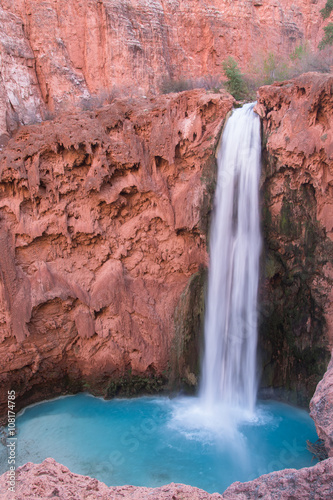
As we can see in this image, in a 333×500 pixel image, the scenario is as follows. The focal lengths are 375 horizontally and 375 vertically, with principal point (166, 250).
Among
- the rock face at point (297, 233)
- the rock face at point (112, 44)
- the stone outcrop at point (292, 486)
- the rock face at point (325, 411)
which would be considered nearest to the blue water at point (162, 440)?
the rock face at point (297, 233)

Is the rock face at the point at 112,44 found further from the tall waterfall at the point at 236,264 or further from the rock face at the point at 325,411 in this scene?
the rock face at the point at 325,411

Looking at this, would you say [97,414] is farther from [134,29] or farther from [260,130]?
[134,29]

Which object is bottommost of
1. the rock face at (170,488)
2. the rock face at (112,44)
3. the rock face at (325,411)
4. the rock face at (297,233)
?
the rock face at (170,488)

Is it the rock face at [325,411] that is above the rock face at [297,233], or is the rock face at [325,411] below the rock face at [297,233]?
below

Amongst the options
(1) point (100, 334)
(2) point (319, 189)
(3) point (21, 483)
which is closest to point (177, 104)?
(2) point (319, 189)

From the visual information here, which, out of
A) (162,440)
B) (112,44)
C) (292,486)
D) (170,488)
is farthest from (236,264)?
(112,44)

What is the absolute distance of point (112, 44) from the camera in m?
11.8

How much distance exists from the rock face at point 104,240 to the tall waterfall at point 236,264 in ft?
1.23

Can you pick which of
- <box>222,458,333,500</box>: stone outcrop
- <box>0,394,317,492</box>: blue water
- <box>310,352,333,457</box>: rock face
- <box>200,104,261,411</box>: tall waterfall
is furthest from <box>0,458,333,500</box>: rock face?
<box>200,104,261,411</box>: tall waterfall

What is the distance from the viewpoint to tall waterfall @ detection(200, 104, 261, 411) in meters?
8.54

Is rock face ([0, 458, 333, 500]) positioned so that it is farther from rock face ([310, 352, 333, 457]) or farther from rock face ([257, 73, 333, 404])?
rock face ([257, 73, 333, 404])

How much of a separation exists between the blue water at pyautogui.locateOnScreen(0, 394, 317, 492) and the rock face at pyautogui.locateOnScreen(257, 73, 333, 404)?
1.20m

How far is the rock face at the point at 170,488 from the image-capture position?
2.89 m

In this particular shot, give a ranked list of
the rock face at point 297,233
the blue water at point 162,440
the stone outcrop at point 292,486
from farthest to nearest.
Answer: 1. the rock face at point 297,233
2. the blue water at point 162,440
3. the stone outcrop at point 292,486
